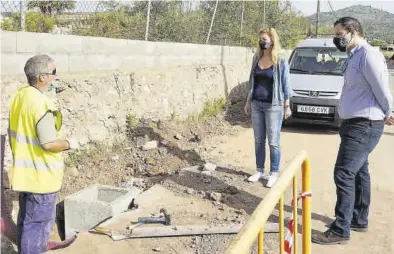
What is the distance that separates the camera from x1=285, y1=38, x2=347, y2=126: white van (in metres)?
8.89

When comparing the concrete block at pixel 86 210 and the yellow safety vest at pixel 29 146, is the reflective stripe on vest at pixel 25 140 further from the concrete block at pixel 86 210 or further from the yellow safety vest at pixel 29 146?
the concrete block at pixel 86 210

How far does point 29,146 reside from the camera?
331 centimetres

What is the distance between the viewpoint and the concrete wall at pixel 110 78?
488 cm

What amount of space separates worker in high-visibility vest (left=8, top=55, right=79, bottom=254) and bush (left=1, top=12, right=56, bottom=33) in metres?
2.30

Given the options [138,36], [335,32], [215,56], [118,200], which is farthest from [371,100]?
[215,56]

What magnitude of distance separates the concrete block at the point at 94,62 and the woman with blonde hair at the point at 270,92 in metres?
2.36

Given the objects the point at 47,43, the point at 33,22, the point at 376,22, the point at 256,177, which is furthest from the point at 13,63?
the point at 376,22

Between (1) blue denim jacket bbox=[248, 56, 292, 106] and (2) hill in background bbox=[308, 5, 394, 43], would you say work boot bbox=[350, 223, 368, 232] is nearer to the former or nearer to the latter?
(1) blue denim jacket bbox=[248, 56, 292, 106]

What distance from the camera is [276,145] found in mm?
5402

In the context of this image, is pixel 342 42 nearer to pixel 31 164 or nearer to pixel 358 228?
pixel 358 228

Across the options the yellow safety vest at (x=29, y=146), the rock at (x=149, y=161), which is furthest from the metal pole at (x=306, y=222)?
the rock at (x=149, y=161)

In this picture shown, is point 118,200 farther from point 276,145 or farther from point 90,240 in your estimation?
point 276,145

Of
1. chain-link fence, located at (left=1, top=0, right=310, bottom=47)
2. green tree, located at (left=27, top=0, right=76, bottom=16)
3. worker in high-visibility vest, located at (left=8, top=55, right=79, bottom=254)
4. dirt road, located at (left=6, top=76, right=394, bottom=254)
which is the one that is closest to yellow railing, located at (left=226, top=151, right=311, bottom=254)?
dirt road, located at (left=6, top=76, right=394, bottom=254)

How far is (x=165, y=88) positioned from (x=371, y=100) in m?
4.60
